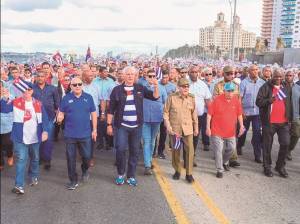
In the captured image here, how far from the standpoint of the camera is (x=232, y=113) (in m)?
6.77

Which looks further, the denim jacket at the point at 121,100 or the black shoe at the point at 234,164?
the black shoe at the point at 234,164

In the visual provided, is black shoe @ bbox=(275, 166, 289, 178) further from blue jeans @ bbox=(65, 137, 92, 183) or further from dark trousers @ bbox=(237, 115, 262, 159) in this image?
blue jeans @ bbox=(65, 137, 92, 183)

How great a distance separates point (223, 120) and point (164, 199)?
1950mm

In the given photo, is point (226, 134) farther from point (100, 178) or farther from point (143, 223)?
point (143, 223)

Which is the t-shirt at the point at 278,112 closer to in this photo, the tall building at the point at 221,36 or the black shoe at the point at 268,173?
the black shoe at the point at 268,173

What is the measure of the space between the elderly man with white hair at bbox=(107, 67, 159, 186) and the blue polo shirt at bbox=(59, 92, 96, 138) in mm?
393

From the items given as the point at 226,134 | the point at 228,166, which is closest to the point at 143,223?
the point at 226,134

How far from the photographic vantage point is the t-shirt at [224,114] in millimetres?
6746

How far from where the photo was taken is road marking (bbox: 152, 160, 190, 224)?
4816 mm

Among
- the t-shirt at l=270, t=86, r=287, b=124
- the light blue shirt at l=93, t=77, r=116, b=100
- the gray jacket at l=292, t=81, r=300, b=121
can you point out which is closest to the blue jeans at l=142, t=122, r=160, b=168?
the light blue shirt at l=93, t=77, r=116, b=100

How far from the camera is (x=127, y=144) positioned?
20.7 feet

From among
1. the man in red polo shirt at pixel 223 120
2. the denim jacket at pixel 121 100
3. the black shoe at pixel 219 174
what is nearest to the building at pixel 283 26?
the man in red polo shirt at pixel 223 120

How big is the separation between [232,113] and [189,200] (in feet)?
6.32

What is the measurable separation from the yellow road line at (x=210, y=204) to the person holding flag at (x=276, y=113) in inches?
59.3
